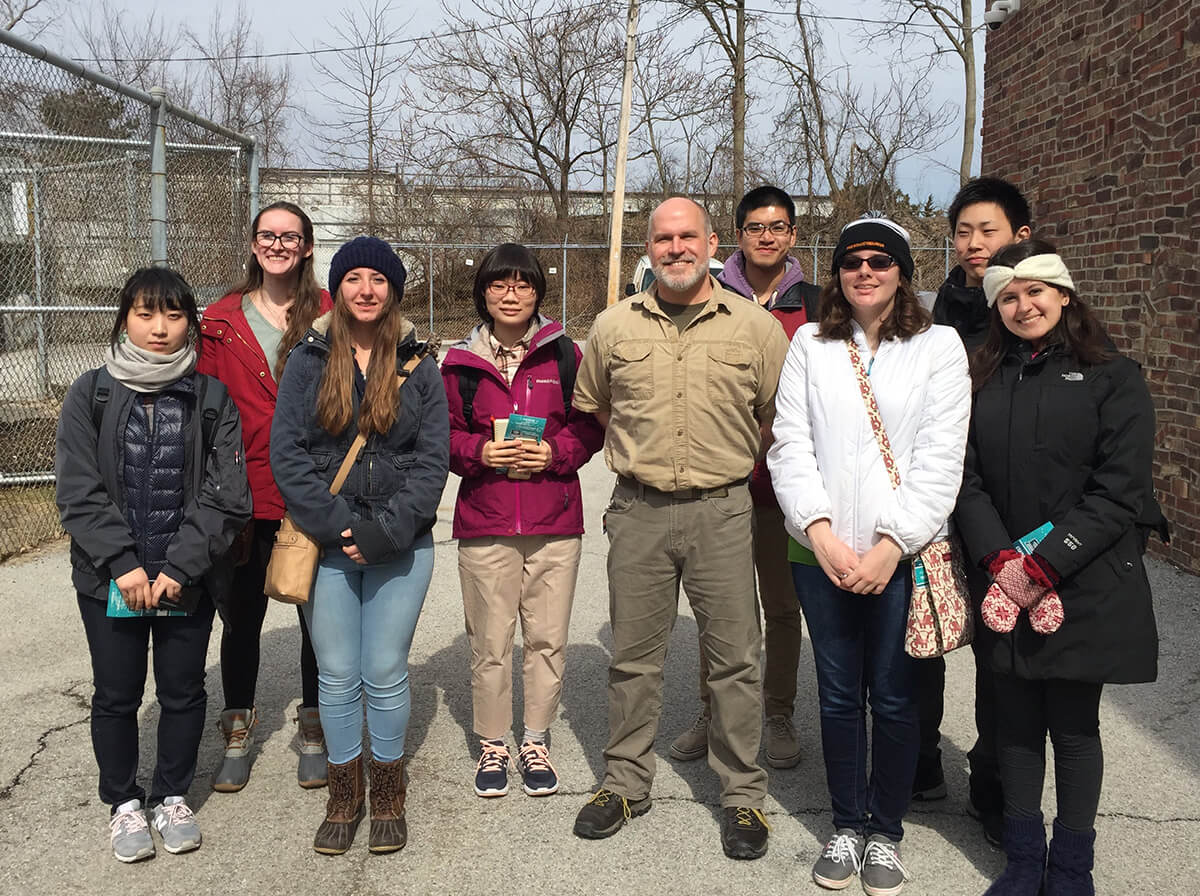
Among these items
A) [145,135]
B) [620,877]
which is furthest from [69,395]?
[145,135]

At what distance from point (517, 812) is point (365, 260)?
2040 mm

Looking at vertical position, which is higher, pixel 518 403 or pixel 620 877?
pixel 518 403

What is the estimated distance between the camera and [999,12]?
343 inches

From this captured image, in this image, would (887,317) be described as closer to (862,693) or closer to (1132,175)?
(862,693)

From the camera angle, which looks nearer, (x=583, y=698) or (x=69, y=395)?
(x=69, y=395)

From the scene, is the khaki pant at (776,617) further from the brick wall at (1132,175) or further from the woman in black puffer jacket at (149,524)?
the brick wall at (1132,175)

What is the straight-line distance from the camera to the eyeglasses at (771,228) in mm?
3912

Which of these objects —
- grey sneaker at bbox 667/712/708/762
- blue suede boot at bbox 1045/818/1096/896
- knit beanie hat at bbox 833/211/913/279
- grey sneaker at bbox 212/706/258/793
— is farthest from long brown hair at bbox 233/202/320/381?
blue suede boot at bbox 1045/818/1096/896

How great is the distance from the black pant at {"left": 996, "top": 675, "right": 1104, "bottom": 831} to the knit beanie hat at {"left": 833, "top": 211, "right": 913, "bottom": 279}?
4.34 feet

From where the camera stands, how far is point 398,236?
2864 cm

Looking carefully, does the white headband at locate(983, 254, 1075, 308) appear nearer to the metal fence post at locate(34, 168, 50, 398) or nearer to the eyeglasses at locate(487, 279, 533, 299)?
the eyeglasses at locate(487, 279, 533, 299)

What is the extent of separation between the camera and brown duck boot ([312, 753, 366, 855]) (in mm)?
3324

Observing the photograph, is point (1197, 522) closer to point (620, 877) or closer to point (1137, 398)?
point (1137, 398)

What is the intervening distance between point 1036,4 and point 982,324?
20.3ft
